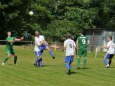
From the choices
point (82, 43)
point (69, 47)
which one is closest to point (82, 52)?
point (82, 43)

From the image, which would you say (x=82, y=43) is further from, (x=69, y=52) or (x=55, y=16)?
(x=55, y=16)

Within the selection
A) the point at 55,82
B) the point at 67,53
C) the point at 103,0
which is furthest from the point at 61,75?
the point at 103,0

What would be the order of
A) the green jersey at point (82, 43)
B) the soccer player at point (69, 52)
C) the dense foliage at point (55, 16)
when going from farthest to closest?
the dense foliage at point (55, 16) → the green jersey at point (82, 43) → the soccer player at point (69, 52)

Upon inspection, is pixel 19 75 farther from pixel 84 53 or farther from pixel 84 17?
pixel 84 17

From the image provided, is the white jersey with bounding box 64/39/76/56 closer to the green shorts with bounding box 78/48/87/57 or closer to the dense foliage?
the green shorts with bounding box 78/48/87/57

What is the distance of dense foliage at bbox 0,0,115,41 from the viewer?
2216 inches

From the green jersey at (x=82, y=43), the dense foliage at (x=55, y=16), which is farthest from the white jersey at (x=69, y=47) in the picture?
the dense foliage at (x=55, y=16)

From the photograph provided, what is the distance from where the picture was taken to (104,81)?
1677 cm

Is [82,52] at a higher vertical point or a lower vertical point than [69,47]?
lower

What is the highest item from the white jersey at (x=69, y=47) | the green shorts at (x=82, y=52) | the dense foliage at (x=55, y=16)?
the dense foliage at (x=55, y=16)

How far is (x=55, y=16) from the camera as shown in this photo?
6519 cm

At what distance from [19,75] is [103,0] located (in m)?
51.0

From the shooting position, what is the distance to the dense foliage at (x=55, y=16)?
56.3m

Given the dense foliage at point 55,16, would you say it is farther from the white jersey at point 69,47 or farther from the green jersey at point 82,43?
the white jersey at point 69,47
